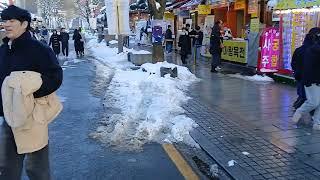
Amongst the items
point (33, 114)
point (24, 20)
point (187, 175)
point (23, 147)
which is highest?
point (24, 20)

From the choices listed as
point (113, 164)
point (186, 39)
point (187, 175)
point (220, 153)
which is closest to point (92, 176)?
point (113, 164)

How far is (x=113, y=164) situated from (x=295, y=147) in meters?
2.53

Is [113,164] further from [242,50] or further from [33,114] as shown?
[242,50]

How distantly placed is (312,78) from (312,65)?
0.67 feet

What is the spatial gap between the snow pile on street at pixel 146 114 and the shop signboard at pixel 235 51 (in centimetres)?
431

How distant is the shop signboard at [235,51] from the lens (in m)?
17.6

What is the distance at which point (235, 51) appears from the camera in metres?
18.5

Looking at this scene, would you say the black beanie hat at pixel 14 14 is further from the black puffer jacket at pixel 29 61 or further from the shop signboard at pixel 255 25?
the shop signboard at pixel 255 25

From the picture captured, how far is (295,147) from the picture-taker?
6.35 metres

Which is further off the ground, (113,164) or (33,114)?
(33,114)

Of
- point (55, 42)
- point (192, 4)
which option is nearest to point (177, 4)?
point (192, 4)

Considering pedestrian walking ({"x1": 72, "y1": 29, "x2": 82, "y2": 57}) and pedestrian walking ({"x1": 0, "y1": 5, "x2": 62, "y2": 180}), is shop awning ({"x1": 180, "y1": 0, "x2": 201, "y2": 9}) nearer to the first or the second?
pedestrian walking ({"x1": 72, "y1": 29, "x2": 82, "y2": 57})

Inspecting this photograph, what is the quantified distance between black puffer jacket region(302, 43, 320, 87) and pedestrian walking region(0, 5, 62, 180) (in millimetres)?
4668

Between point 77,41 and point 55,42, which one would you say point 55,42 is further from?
point 77,41
